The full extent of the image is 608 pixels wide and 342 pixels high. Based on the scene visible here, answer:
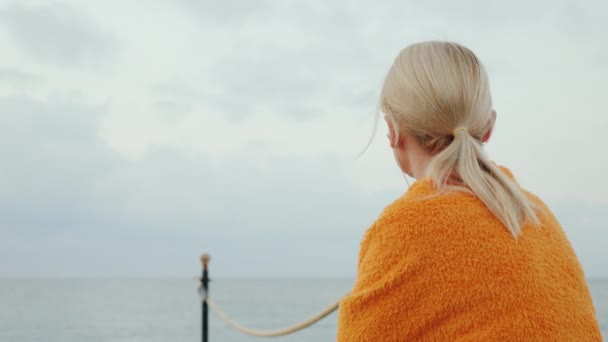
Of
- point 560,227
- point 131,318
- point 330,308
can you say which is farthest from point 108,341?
point 560,227

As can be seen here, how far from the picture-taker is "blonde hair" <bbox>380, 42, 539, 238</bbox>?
129 centimetres

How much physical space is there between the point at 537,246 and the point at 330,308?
2.04 m

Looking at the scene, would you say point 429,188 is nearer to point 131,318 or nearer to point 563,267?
point 563,267

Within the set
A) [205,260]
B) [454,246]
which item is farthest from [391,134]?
[205,260]

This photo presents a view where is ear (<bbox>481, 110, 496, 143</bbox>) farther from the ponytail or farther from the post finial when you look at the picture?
the post finial

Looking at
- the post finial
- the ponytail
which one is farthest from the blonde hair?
the post finial

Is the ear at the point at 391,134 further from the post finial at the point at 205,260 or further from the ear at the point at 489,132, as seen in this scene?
the post finial at the point at 205,260

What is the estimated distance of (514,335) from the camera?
1205 millimetres

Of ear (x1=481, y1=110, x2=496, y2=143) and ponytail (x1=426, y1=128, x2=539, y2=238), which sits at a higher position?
ear (x1=481, y1=110, x2=496, y2=143)

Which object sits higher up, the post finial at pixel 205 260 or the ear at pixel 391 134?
the post finial at pixel 205 260

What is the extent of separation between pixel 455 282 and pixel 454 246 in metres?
0.06

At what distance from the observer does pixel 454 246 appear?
1233 mm

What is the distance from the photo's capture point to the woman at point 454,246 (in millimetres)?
1227

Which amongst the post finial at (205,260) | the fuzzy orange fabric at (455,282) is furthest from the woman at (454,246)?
the post finial at (205,260)
